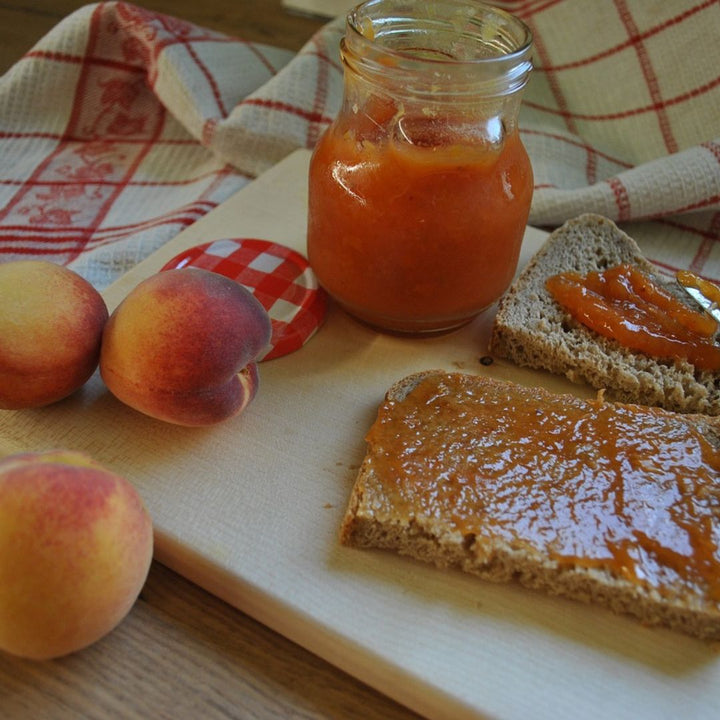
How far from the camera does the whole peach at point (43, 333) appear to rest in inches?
57.1

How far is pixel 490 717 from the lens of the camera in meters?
1.20

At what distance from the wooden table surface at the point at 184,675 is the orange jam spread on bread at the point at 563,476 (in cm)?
33

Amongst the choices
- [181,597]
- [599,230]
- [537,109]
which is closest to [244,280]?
[181,597]

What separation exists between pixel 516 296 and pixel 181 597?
111 centimetres

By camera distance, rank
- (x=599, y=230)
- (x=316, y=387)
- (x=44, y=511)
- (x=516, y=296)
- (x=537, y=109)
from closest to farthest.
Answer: (x=44, y=511)
(x=316, y=387)
(x=516, y=296)
(x=599, y=230)
(x=537, y=109)

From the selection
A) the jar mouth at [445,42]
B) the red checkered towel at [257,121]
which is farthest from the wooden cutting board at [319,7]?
the jar mouth at [445,42]

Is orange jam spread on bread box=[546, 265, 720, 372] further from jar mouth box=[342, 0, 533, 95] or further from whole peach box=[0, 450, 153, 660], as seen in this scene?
whole peach box=[0, 450, 153, 660]

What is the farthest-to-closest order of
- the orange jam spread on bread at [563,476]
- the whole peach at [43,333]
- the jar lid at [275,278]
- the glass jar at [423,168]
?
the jar lid at [275,278] → the glass jar at [423,168] → the whole peach at [43,333] → the orange jam spread on bread at [563,476]

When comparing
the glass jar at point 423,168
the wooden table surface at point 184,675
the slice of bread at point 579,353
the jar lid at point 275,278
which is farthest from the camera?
the jar lid at point 275,278

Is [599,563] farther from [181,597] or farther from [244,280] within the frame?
[244,280]

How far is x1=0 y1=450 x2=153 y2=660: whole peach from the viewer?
1.13 metres

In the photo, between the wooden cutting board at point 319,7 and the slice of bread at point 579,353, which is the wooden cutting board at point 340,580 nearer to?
the slice of bread at point 579,353

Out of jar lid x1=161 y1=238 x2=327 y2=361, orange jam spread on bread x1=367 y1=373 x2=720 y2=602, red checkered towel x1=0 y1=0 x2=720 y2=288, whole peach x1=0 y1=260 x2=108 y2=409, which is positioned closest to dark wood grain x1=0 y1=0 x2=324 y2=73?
red checkered towel x1=0 y1=0 x2=720 y2=288

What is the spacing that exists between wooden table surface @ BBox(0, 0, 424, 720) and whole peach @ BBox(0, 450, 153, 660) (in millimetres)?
78
